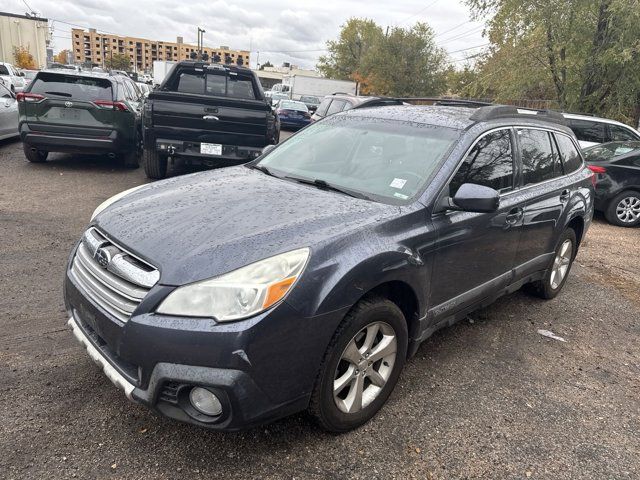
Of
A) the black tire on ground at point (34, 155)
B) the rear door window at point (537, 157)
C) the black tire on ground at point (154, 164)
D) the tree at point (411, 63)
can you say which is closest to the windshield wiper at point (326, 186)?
the rear door window at point (537, 157)

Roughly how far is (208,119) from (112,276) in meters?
5.38

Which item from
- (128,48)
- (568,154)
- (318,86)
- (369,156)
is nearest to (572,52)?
(568,154)

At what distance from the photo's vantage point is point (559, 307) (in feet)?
15.9

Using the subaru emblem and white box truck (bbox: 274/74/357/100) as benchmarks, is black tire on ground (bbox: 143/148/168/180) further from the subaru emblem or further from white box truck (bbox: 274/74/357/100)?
white box truck (bbox: 274/74/357/100)

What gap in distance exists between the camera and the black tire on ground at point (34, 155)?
8906 millimetres

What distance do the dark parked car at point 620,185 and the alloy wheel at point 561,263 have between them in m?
4.39

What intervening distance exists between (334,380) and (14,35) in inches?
3282

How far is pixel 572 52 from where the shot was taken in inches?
584

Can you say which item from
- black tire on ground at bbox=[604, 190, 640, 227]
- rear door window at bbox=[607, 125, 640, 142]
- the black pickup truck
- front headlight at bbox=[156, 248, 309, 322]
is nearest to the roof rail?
front headlight at bbox=[156, 248, 309, 322]

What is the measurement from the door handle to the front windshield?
2.51 feet

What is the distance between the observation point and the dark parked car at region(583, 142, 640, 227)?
865cm

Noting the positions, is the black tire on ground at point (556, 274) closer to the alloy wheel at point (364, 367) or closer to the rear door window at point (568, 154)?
the rear door window at point (568, 154)

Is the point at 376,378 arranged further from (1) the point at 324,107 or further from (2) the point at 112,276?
(1) the point at 324,107

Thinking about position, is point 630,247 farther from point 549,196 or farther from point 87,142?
point 87,142
